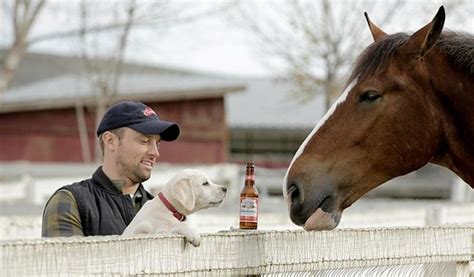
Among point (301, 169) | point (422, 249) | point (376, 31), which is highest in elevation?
point (376, 31)

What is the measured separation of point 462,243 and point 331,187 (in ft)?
3.10

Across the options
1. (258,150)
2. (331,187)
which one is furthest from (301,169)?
(258,150)

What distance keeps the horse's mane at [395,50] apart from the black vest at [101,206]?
120 cm

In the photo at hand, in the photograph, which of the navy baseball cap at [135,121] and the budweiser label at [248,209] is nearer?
the budweiser label at [248,209]

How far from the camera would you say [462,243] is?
4762 millimetres

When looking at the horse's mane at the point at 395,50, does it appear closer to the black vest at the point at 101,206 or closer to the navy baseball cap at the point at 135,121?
the navy baseball cap at the point at 135,121

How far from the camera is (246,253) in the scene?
3820mm

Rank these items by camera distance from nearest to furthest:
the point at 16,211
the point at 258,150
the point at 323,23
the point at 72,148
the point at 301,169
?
the point at 301,169
the point at 16,211
the point at 323,23
the point at 72,148
the point at 258,150

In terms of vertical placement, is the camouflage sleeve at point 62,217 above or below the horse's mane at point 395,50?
below

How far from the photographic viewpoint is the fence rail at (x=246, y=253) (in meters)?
3.14

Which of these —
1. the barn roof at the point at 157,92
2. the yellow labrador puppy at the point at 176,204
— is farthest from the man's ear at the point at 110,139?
the barn roof at the point at 157,92

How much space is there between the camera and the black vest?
4.25 meters

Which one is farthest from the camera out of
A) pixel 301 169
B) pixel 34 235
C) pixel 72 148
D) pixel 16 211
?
pixel 72 148

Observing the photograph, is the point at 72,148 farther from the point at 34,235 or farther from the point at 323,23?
the point at 34,235
